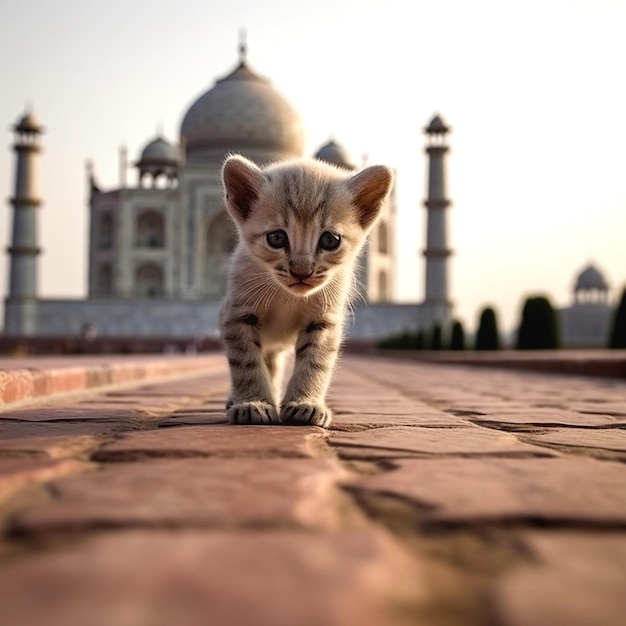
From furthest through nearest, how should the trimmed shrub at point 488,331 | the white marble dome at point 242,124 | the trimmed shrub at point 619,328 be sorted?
the white marble dome at point 242,124 → the trimmed shrub at point 488,331 → the trimmed shrub at point 619,328

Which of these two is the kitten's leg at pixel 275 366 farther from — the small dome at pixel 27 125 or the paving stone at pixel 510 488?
the small dome at pixel 27 125

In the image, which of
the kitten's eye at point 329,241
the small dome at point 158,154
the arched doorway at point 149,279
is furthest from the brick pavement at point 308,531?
the small dome at point 158,154

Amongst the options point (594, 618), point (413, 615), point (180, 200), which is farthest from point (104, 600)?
point (180, 200)

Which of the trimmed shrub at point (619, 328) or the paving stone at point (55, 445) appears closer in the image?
the paving stone at point (55, 445)

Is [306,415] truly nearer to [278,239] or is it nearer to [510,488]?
[278,239]

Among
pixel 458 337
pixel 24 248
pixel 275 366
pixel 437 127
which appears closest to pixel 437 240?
pixel 437 127

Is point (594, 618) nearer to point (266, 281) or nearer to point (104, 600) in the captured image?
point (104, 600)
